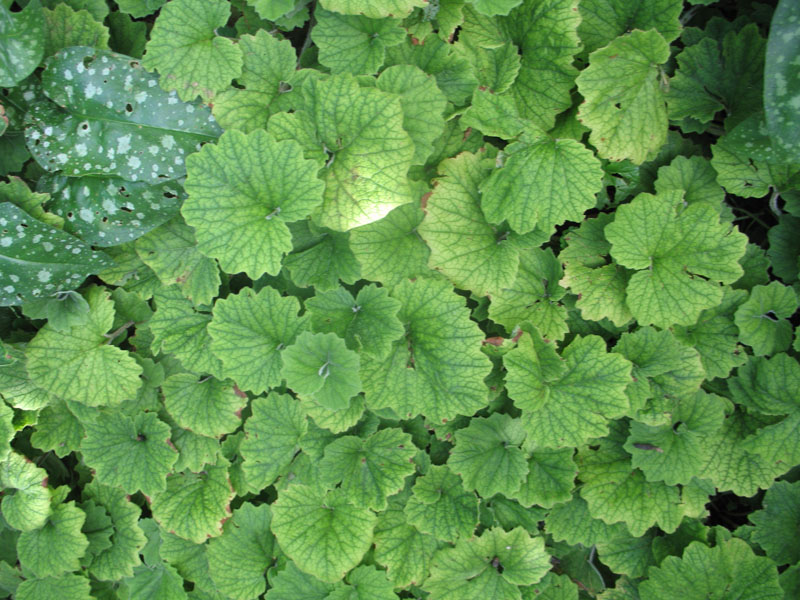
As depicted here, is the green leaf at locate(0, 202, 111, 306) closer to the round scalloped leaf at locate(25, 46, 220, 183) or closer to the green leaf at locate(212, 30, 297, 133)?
the round scalloped leaf at locate(25, 46, 220, 183)

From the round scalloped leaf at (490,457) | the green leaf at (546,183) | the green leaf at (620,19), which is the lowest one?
the round scalloped leaf at (490,457)

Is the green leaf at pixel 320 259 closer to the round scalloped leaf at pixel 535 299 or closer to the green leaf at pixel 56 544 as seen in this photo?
the round scalloped leaf at pixel 535 299

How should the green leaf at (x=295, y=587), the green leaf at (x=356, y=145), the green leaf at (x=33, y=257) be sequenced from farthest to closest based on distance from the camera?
the green leaf at (x=295, y=587) → the green leaf at (x=33, y=257) → the green leaf at (x=356, y=145)

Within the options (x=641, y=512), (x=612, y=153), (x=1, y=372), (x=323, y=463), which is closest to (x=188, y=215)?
(x=323, y=463)

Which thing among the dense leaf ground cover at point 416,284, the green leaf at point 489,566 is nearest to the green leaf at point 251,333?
the dense leaf ground cover at point 416,284

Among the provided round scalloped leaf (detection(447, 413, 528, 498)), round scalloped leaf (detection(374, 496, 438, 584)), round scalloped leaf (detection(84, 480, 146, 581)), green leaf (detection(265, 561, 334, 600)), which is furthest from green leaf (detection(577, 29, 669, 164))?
round scalloped leaf (detection(84, 480, 146, 581))

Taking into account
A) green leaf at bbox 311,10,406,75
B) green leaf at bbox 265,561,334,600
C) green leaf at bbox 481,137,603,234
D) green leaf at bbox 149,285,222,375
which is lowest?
green leaf at bbox 265,561,334,600

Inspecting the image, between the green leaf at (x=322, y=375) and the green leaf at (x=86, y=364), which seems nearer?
the green leaf at (x=322, y=375)
